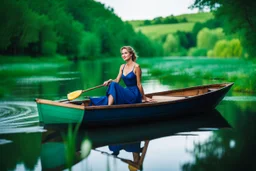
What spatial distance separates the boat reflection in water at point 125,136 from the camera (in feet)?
18.7

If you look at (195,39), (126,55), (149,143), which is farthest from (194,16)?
(149,143)

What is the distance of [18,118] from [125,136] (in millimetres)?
2654

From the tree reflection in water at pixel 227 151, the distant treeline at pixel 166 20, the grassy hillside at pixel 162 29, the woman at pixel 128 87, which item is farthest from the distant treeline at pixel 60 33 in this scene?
the tree reflection in water at pixel 227 151

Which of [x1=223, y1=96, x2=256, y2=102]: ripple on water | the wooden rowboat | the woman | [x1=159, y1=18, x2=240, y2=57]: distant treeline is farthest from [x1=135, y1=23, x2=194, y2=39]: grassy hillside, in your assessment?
the woman

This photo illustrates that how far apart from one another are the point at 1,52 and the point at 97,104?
29.5 meters

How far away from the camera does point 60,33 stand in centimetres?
5466

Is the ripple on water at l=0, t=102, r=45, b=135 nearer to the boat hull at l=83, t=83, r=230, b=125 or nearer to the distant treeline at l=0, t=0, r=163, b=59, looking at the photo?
the boat hull at l=83, t=83, r=230, b=125

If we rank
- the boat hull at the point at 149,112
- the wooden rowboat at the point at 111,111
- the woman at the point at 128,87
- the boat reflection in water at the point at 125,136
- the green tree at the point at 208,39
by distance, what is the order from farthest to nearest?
the green tree at the point at 208,39 → the woman at the point at 128,87 → the boat hull at the point at 149,112 → the wooden rowboat at the point at 111,111 → the boat reflection in water at the point at 125,136

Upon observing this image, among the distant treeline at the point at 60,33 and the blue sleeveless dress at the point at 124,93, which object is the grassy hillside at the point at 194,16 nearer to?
the distant treeline at the point at 60,33

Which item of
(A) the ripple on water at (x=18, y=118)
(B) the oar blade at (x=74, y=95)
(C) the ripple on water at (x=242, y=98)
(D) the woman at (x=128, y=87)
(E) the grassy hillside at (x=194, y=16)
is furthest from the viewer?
(E) the grassy hillside at (x=194, y=16)

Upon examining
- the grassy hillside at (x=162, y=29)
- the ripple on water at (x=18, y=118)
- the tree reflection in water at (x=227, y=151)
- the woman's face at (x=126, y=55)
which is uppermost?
the grassy hillside at (x=162, y=29)

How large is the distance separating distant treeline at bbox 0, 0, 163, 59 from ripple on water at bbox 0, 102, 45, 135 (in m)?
20.0

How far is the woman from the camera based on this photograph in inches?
303

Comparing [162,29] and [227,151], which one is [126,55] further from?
[162,29]
